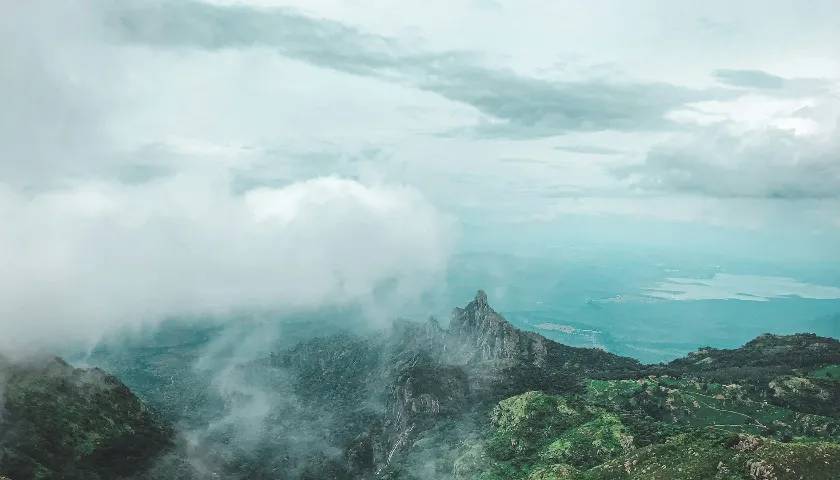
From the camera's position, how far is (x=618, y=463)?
18000 cm

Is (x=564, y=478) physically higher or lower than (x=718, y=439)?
lower

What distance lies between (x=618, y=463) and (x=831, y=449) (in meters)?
57.9

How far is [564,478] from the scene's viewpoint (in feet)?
590

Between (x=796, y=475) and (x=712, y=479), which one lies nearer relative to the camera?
(x=796, y=475)

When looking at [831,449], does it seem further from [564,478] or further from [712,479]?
[564,478]

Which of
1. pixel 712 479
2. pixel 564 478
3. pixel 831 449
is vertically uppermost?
pixel 831 449

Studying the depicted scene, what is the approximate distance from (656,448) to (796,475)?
4425 centimetres

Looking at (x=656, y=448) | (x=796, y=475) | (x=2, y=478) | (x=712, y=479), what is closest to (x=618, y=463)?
(x=656, y=448)

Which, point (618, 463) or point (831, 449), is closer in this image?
point (831, 449)

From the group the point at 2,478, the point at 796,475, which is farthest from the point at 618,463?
the point at 2,478

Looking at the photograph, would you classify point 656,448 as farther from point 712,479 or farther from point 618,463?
point 712,479

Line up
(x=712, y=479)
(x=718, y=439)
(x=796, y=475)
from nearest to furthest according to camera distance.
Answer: (x=796, y=475) < (x=712, y=479) < (x=718, y=439)

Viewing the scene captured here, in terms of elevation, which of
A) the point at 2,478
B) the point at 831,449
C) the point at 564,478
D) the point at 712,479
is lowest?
the point at 2,478

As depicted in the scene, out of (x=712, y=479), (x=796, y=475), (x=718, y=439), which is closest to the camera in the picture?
(x=796, y=475)
